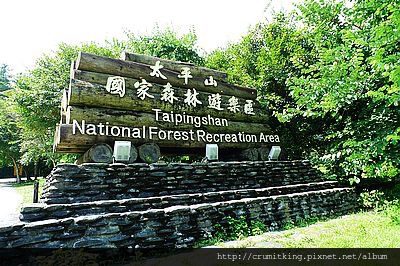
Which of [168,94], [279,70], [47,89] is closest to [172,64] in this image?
[168,94]

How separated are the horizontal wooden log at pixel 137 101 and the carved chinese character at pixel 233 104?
8 centimetres

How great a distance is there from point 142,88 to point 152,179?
7.07 feet

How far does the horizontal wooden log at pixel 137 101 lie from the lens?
5.65m

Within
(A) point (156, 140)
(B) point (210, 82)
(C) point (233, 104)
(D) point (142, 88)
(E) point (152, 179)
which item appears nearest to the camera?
(E) point (152, 179)

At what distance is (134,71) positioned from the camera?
651cm

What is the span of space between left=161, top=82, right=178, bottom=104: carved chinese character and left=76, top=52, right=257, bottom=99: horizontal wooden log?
15cm

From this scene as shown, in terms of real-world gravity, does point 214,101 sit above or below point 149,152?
above

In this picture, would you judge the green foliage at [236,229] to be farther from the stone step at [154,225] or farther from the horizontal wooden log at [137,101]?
the horizontal wooden log at [137,101]

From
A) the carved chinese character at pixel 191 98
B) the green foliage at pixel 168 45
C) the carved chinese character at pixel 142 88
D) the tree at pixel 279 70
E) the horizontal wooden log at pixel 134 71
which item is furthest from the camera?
the green foliage at pixel 168 45

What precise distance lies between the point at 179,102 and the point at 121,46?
1018 centimetres

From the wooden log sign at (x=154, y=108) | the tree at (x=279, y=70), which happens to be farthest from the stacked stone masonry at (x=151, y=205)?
the tree at (x=279, y=70)

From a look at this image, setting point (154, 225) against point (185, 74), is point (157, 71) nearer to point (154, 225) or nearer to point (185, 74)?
point (185, 74)

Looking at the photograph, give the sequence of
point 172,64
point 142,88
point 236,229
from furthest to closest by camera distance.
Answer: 1. point 172,64
2. point 142,88
3. point 236,229

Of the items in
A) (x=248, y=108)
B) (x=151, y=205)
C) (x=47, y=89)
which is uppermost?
(x=47, y=89)
